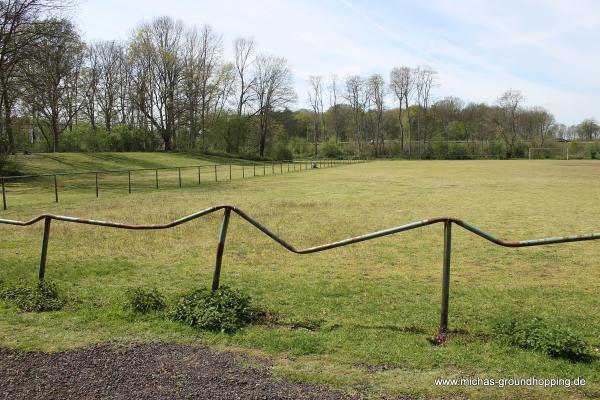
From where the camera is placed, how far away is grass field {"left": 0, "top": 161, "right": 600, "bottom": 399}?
3756mm

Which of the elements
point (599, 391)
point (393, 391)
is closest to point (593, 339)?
point (599, 391)

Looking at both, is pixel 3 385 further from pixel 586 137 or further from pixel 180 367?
pixel 586 137

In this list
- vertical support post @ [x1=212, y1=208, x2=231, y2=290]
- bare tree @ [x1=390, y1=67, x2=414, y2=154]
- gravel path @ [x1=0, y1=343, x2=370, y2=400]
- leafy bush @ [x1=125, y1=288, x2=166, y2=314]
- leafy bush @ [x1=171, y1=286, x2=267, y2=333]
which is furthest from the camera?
bare tree @ [x1=390, y1=67, x2=414, y2=154]

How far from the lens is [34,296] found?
539cm

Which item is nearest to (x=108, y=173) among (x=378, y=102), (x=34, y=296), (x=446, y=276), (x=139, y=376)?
(x=34, y=296)

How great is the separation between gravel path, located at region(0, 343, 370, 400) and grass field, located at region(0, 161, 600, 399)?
0.69 ft

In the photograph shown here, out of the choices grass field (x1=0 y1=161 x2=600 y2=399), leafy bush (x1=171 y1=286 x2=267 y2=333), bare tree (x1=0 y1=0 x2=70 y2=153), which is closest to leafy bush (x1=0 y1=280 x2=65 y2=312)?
grass field (x1=0 y1=161 x2=600 y2=399)

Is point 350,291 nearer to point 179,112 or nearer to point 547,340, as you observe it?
point 547,340

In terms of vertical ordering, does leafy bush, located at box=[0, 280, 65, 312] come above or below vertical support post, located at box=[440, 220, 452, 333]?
below

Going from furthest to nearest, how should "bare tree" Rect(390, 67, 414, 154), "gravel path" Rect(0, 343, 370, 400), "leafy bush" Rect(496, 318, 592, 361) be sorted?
"bare tree" Rect(390, 67, 414, 154) → "leafy bush" Rect(496, 318, 592, 361) → "gravel path" Rect(0, 343, 370, 400)

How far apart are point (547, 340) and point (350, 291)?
2.61 metres

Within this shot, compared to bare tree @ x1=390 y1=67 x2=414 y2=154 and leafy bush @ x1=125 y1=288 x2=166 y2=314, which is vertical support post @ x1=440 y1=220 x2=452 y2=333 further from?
bare tree @ x1=390 y1=67 x2=414 y2=154

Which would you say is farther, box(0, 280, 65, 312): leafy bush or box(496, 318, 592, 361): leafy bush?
box(0, 280, 65, 312): leafy bush

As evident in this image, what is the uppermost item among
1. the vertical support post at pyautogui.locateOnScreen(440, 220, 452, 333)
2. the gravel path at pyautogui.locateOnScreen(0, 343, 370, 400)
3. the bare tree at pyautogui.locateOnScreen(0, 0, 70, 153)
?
the bare tree at pyautogui.locateOnScreen(0, 0, 70, 153)
